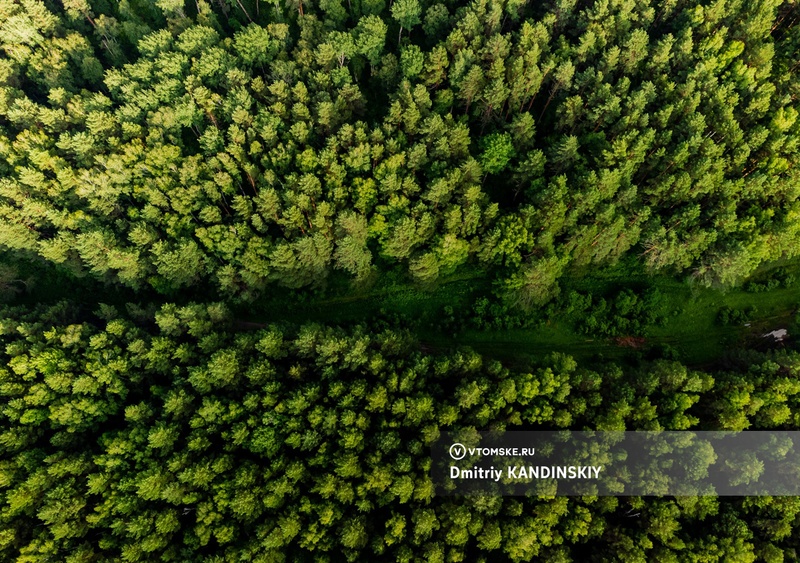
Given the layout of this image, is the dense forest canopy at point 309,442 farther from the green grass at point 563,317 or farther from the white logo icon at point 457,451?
the green grass at point 563,317

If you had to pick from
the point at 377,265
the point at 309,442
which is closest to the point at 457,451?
the point at 309,442

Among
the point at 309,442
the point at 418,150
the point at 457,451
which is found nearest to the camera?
the point at 457,451

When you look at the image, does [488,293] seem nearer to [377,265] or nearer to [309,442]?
[377,265]

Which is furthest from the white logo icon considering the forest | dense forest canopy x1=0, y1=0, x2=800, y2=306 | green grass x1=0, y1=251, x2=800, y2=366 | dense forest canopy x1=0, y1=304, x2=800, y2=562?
dense forest canopy x1=0, y1=0, x2=800, y2=306

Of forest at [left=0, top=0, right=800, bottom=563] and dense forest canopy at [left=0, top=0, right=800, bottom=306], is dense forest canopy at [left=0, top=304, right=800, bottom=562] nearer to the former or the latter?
forest at [left=0, top=0, right=800, bottom=563]

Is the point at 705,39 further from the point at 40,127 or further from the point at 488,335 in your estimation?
the point at 40,127

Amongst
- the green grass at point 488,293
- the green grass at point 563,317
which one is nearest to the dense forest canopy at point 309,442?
the green grass at point 563,317
